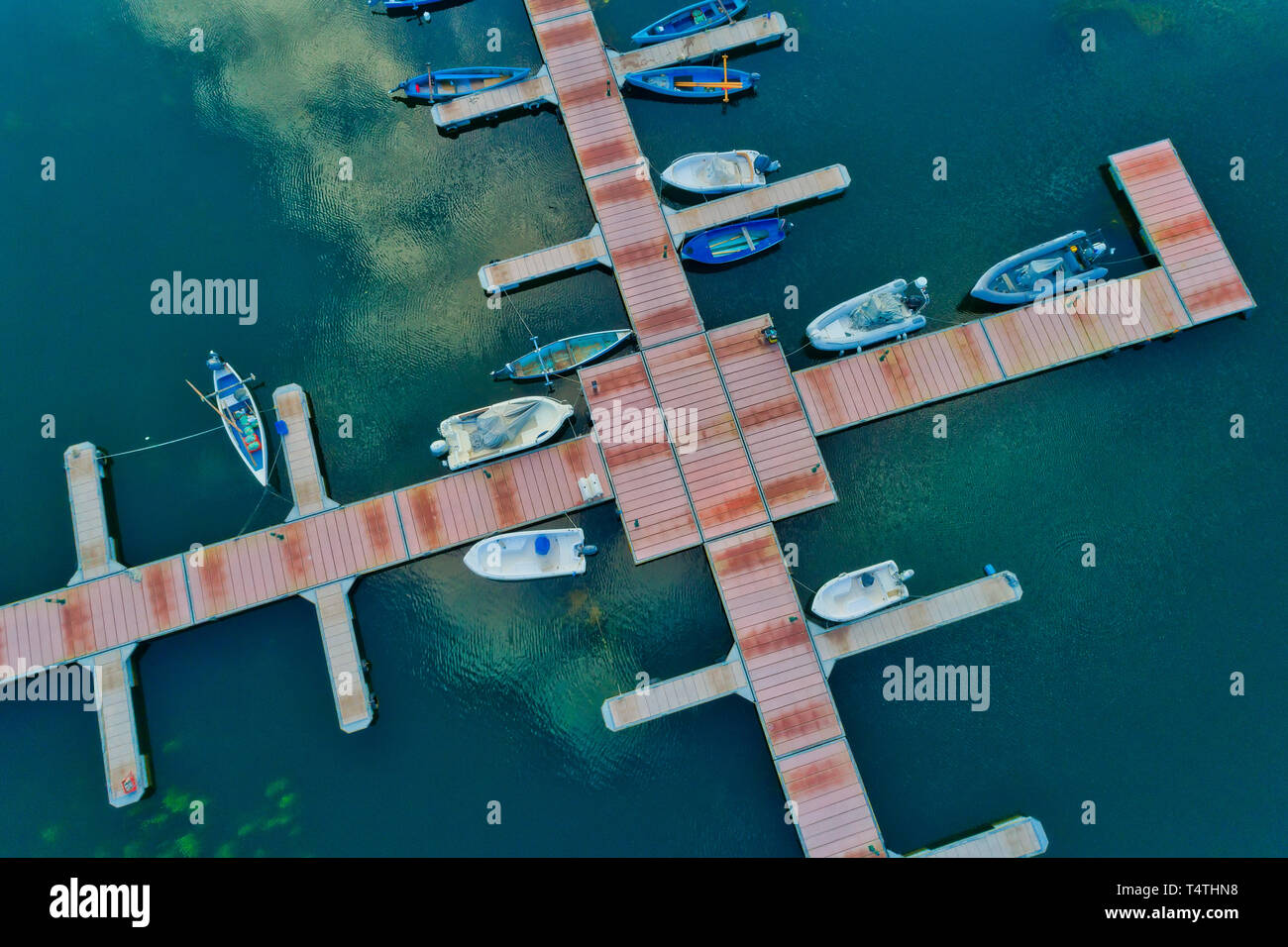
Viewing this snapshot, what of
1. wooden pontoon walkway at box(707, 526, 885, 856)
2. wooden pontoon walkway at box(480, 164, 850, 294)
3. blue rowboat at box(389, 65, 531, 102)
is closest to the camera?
wooden pontoon walkway at box(707, 526, 885, 856)

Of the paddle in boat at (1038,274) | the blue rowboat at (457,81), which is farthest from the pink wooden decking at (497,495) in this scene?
the paddle in boat at (1038,274)

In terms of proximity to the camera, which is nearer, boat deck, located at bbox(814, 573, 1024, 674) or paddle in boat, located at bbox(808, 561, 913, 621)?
paddle in boat, located at bbox(808, 561, 913, 621)

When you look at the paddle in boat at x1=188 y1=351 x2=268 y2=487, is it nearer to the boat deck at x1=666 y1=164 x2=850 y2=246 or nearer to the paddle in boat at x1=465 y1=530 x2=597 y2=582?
the paddle in boat at x1=465 y1=530 x2=597 y2=582

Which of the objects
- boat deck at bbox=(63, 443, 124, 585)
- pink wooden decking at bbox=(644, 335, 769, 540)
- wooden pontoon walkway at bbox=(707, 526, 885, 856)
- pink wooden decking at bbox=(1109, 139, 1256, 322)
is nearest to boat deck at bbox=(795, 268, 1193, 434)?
pink wooden decking at bbox=(1109, 139, 1256, 322)

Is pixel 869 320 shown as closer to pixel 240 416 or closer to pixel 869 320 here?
pixel 869 320
